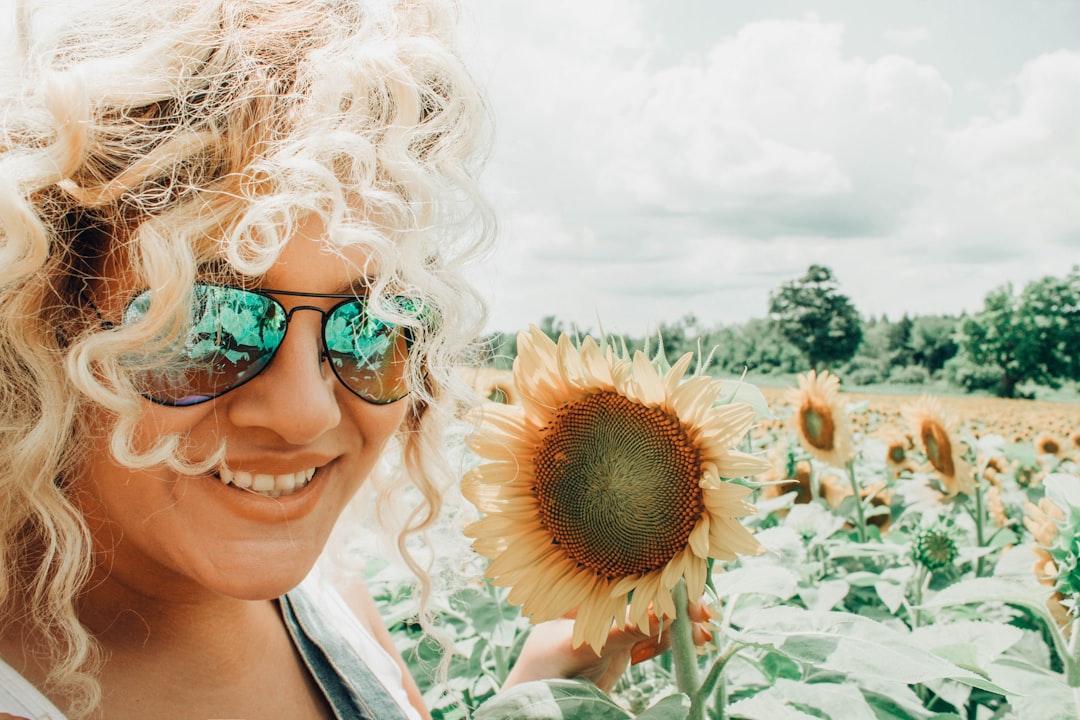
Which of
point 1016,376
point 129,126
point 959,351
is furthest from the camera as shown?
point 959,351

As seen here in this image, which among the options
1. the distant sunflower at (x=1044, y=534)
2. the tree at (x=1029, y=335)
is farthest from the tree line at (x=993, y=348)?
the distant sunflower at (x=1044, y=534)

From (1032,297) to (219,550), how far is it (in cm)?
1560

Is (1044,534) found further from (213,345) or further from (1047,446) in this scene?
A: (1047,446)

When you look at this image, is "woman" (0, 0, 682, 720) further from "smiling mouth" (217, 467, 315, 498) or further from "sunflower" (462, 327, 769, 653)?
"sunflower" (462, 327, 769, 653)

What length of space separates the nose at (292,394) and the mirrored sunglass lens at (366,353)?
0.12 feet

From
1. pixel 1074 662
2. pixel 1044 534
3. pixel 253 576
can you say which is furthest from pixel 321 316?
pixel 1044 534

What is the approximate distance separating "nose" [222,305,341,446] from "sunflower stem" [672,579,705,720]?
1.87 feet

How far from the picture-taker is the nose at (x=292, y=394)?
44.9 inches

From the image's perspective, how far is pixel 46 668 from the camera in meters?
1.21

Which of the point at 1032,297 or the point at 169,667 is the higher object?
the point at 1032,297

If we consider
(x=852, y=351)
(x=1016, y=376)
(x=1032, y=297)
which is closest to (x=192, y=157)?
(x=1016, y=376)

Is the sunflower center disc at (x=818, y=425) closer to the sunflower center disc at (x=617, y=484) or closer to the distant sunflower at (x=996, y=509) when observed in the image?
the distant sunflower at (x=996, y=509)

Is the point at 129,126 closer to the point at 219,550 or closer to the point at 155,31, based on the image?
the point at 155,31

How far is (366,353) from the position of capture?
1.27 m
